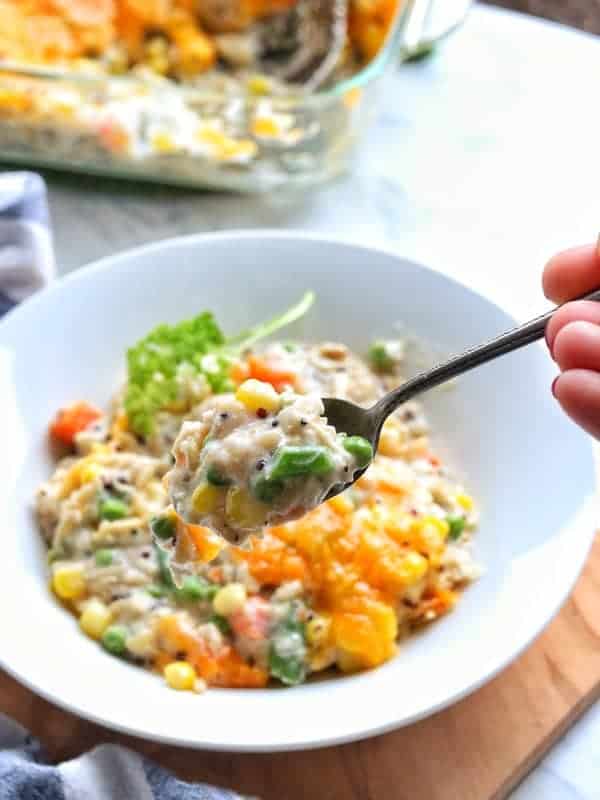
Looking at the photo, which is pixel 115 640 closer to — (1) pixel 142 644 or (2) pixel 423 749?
(1) pixel 142 644

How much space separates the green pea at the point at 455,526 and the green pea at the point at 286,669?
15.3 inches

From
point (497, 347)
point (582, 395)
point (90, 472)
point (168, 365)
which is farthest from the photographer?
point (168, 365)

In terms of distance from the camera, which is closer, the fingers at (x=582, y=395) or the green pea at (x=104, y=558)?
the fingers at (x=582, y=395)

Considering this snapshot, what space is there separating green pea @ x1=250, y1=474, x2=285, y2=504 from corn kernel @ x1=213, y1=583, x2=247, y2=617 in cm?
44

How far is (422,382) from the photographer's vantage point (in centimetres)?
159

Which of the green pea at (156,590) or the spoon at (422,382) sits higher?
the spoon at (422,382)

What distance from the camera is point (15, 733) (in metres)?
1.83

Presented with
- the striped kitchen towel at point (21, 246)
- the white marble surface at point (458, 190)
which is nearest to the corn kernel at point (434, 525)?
the white marble surface at point (458, 190)

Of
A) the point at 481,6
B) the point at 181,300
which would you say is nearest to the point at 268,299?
the point at 181,300

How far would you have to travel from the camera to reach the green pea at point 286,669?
6.17ft

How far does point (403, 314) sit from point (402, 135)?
1.02m

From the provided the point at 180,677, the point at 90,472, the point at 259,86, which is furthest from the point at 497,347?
the point at 259,86

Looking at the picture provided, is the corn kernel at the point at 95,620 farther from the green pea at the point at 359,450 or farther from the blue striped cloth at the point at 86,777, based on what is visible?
the green pea at the point at 359,450

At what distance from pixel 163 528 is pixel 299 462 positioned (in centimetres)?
30
